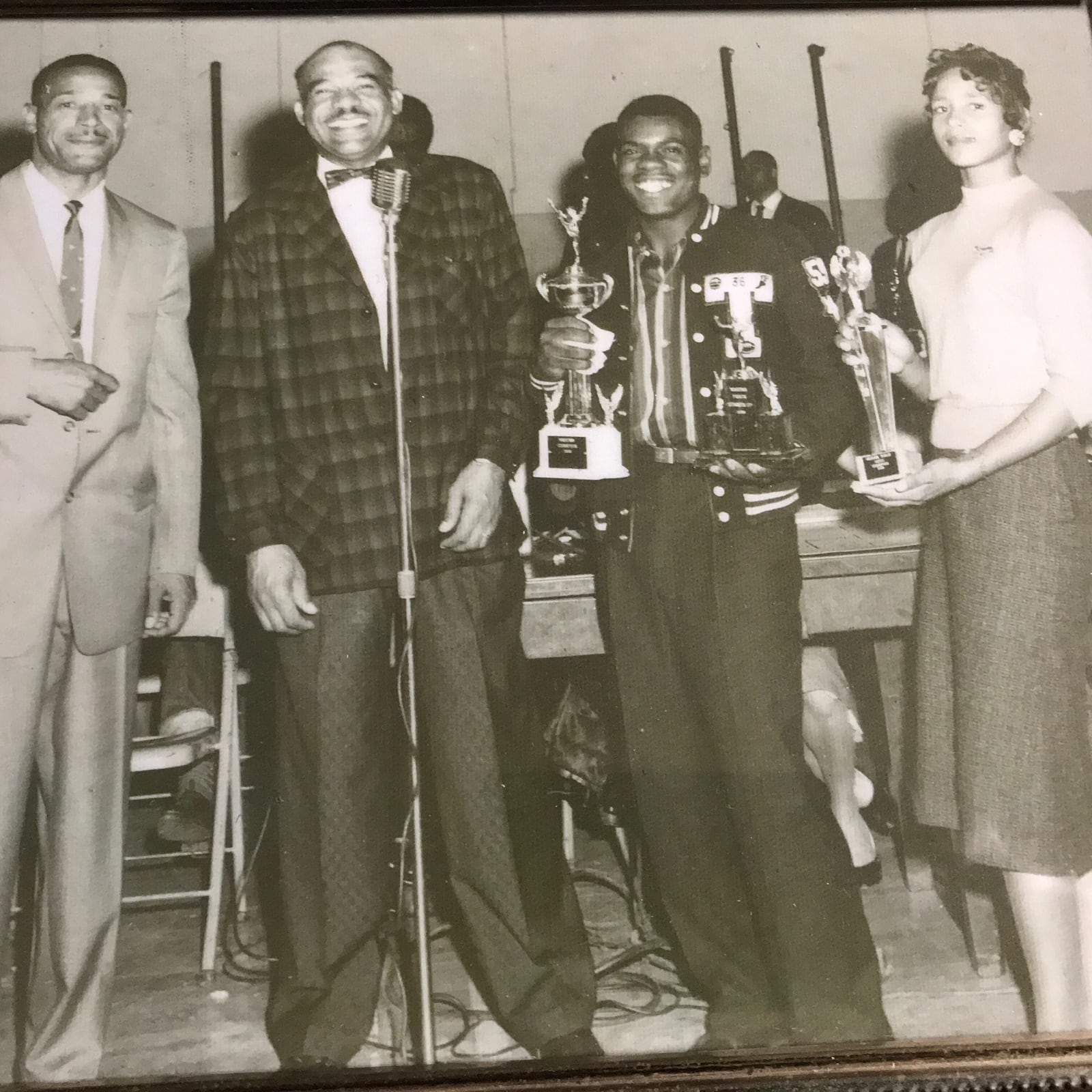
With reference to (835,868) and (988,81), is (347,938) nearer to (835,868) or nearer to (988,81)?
(835,868)

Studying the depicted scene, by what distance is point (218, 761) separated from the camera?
210 cm

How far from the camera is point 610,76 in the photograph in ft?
7.75

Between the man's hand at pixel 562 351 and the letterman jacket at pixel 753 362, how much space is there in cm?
4

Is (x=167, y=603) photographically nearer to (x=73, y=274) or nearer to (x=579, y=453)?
(x=73, y=274)

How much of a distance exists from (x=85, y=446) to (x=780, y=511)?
138 centimetres

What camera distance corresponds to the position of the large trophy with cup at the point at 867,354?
2.23 meters

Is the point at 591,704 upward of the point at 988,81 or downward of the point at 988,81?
downward

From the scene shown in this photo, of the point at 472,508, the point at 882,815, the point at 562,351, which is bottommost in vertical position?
the point at 882,815

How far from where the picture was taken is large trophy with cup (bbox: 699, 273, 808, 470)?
218 centimetres

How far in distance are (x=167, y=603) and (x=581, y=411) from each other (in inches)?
35.5

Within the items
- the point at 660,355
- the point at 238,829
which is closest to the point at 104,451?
the point at 238,829

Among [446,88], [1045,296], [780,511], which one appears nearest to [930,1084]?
[780,511]

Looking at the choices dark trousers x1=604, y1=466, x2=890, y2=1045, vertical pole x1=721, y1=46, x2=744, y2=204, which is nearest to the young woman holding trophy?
dark trousers x1=604, y1=466, x2=890, y2=1045

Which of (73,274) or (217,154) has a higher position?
(217,154)
